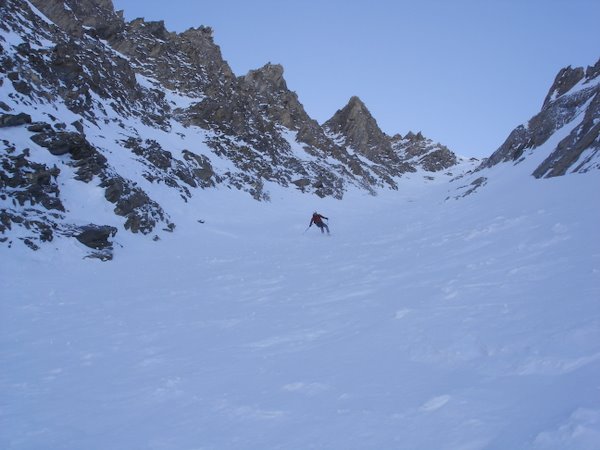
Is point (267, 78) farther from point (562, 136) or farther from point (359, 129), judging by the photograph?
point (562, 136)

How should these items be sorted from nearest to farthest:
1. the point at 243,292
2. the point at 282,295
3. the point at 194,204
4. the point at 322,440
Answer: the point at 322,440 → the point at 282,295 → the point at 243,292 → the point at 194,204

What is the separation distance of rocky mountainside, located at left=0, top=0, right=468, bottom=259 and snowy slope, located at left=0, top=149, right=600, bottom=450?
228 inches

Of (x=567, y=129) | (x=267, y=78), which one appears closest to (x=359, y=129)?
(x=267, y=78)

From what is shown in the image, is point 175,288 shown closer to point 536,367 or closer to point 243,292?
point 243,292

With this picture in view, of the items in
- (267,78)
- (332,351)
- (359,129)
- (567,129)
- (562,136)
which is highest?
(359,129)

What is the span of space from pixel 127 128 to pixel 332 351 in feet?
107

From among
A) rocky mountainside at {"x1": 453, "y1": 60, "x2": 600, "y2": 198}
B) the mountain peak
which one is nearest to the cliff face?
rocky mountainside at {"x1": 453, "y1": 60, "x2": 600, "y2": 198}

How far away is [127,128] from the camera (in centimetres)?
3416

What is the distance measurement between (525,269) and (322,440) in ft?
19.6

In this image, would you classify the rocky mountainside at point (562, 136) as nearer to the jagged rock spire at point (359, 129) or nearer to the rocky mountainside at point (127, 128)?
the rocky mountainside at point (127, 128)

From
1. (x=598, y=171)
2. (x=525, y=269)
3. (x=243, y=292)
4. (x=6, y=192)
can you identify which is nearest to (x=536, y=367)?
(x=525, y=269)

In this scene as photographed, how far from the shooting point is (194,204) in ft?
99.3

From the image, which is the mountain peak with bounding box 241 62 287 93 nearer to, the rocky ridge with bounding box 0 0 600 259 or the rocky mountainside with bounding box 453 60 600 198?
the rocky ridge with bounding box 0 0 600 259

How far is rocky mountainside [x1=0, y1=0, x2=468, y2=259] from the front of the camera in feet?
63.1
